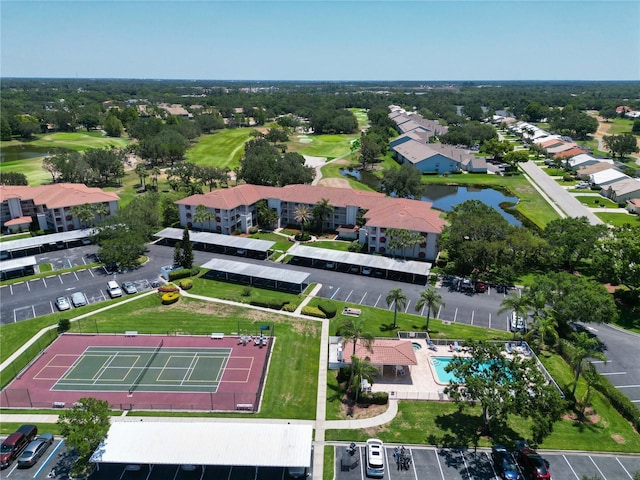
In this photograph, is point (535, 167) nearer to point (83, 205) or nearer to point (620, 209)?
point (620, 209)

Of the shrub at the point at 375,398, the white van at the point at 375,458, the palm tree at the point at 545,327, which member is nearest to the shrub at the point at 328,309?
the shrub at the point at 375,398

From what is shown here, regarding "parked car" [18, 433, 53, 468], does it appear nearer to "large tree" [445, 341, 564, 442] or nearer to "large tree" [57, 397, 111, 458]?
"large tree" [57, 397, 111, 458]

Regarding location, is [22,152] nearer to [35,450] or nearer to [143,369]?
[143,369]

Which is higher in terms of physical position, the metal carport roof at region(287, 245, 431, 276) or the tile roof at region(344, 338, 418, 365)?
the metal carport roof at region(287, 245, 431, 276)

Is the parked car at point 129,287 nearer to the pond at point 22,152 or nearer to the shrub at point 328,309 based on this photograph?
the shrub at point 328,309

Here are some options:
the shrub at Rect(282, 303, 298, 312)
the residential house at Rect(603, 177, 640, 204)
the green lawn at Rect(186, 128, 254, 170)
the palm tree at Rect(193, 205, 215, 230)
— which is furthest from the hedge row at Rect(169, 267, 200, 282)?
the residential house at Rect(603, 177, 640, 204)

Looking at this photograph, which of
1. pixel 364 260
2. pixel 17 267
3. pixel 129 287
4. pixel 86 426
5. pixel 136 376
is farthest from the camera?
pixel 364 260

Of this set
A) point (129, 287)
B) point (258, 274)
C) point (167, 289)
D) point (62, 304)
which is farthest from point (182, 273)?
point (62, 304)

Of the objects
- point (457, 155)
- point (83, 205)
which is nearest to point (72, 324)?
point (83, 205)
